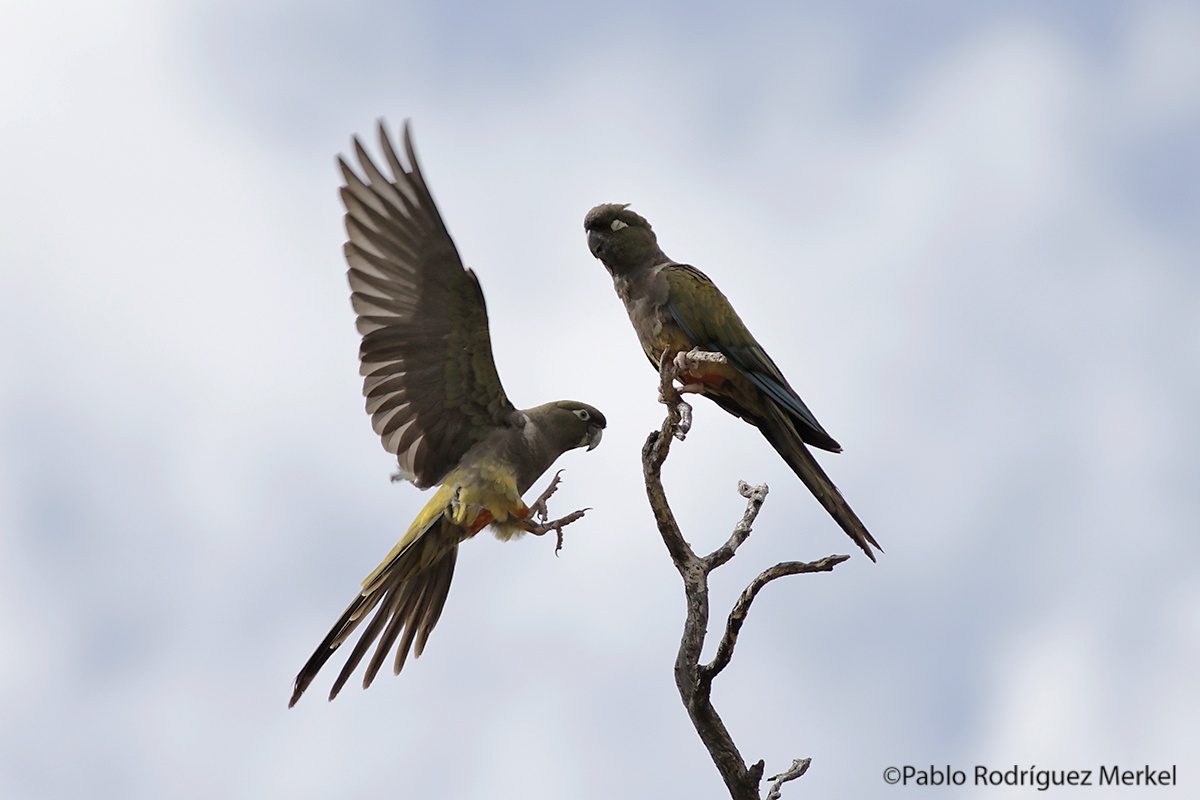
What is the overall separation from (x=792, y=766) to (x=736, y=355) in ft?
7.83

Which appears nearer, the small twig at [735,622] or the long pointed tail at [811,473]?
the small twig at [735,622]

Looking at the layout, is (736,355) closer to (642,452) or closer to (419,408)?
(642,452)

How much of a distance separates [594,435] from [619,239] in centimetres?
124

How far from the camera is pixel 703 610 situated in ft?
16.2

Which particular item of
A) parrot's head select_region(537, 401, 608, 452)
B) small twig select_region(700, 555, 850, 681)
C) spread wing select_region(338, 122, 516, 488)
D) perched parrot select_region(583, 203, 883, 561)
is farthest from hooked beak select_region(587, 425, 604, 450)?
small twig select_region(700, 555, 850, 681)

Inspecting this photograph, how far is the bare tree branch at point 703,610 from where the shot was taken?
4773 millimetres

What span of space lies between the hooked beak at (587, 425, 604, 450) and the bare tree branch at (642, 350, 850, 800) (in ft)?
3.96

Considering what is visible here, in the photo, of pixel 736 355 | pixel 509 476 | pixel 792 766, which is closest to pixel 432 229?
pixel 509 476

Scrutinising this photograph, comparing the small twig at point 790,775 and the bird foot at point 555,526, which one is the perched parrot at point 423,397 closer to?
the bird foot at point 555,526

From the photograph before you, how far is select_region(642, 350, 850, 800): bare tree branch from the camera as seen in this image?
477 centimetres

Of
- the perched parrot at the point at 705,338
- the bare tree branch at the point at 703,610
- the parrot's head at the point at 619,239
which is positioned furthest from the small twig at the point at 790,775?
the parrot's head at the point at 619,239

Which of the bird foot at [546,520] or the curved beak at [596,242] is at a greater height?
the curved beak at [596,242]

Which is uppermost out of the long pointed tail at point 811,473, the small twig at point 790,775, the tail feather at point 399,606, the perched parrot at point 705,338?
the perched parrot at point 705,338

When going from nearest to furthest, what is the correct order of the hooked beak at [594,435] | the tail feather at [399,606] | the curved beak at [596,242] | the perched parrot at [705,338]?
the tail feather at [399,606], the perched parrot at [705,338], the hooked beak at [594,435], the curved beak at [596,242]
